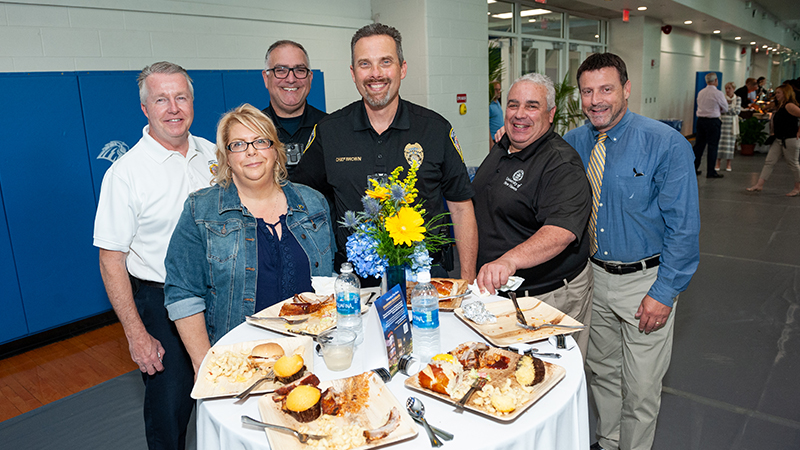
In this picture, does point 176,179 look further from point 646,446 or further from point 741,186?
point 741,186

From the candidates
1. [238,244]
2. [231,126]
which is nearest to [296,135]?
[231,126]

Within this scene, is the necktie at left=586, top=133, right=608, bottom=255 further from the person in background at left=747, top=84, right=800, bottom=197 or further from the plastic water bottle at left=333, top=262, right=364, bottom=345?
the person in background at left=747, top=84, right=800, bottom=197

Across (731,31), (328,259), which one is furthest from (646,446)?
(731,31)

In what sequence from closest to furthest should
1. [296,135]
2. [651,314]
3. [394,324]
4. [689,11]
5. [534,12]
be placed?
1. [394,324]
2. [651,314]
3. [296,135]
4. [534,12]
5. [689,11]

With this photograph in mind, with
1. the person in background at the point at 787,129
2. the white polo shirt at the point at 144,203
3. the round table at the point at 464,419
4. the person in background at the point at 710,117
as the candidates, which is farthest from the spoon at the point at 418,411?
the person in background at the point at 710,117

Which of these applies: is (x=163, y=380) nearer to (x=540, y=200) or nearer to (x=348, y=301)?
(x=348, y=301)

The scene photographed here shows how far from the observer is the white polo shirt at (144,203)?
2.01 meters

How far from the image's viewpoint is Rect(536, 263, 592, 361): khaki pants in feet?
7.52

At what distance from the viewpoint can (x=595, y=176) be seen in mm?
2350

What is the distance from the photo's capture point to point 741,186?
8977 mm

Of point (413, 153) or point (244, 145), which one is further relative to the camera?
point (413, 153)

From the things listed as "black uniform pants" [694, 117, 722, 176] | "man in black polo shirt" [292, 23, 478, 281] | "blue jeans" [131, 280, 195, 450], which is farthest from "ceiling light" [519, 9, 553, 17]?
"blue jeans" [131, 280, 195, 450]

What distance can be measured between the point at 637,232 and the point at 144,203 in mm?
2097

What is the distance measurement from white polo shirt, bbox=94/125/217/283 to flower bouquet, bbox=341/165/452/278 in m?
0.93
